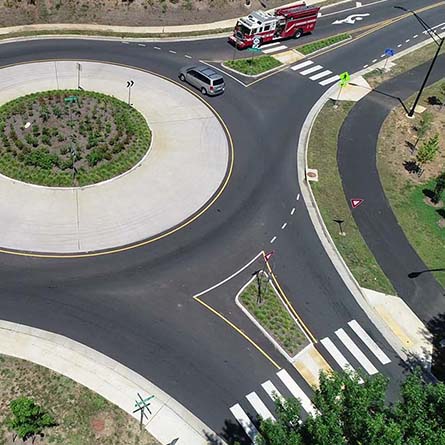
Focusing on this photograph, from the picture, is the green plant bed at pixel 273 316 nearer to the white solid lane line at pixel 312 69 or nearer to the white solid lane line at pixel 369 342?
the white solid lane line at pixel 369 342

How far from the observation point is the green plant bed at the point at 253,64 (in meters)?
51.9

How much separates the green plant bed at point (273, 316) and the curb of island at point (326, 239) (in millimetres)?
5110

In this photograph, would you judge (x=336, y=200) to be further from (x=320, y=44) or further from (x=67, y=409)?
(x=320, y=44)

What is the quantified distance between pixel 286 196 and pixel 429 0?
50173mm

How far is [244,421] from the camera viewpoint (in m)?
26.2

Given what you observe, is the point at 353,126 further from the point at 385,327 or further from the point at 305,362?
the point at 305,362

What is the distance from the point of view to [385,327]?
3170cm

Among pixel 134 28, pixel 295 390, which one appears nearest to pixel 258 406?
pixel 295 390

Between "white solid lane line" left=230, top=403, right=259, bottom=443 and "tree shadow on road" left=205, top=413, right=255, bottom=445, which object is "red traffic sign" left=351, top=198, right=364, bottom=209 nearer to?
"white solid lane line" left=230, top=403, right=259, bottom=443

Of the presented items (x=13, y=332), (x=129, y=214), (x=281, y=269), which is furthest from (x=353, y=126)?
(x=13, y=332)

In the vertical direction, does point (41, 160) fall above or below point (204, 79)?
below

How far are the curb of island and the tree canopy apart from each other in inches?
527

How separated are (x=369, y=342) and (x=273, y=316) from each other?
19.6ft

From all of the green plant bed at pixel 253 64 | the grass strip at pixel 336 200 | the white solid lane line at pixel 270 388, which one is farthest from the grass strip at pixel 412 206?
the white solid lane line at pixel 270 388
